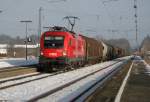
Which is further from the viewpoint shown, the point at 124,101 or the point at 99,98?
the point at 99,98

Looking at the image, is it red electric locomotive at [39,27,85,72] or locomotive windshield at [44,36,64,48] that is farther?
locomotive windshield at [44,36,64,48]

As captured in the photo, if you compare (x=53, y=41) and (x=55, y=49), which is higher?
(x=53, y=41)

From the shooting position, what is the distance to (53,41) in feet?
96.6

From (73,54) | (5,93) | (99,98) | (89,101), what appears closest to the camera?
(89,101)

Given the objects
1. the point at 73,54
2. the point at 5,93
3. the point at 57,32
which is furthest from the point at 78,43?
the point at 5,93

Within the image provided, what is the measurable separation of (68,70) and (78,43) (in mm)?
3800

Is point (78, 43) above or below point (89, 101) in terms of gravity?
above

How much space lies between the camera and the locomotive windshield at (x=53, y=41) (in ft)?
96.4

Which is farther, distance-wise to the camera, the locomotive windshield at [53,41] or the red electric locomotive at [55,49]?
the locomotive windshield at [53,41]

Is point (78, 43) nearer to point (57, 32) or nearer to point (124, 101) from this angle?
point (57, 32)

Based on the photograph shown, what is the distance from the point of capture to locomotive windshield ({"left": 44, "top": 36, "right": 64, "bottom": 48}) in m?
29.4

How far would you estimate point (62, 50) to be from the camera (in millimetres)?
29188

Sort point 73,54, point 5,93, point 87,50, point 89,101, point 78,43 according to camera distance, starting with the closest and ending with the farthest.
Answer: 1. point 89,101
2. point 5,93
3. point 73,54
4. point 78,43
5. point 87,50

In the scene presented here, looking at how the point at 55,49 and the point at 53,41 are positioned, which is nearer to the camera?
the point at 55,49
